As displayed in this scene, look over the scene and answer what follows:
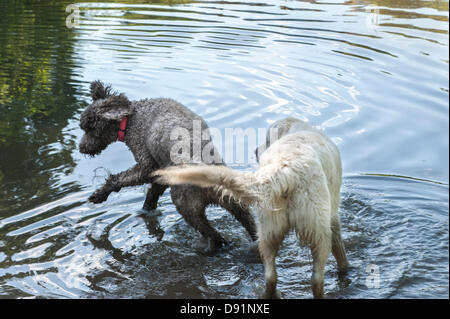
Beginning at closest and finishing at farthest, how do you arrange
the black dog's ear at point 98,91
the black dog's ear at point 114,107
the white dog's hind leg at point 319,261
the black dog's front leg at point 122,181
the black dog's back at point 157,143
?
1. the white dog's hind leg at point 319,261
2. the black dog's back at point 157,143
3. the black dog's front leg at point 122,181
4. the black dog's ear at point 114,107
5. the black dog's ear at point 98,91

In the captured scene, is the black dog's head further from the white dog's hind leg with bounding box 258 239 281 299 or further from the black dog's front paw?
the white dog's hind leg with bounding box 258 239 281 299

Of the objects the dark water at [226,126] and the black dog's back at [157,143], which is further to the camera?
the black dog's back at [157,143]

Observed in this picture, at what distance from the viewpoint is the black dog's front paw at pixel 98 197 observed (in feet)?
23.3

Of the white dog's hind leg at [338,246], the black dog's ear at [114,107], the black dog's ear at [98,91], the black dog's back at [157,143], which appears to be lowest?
the white dog's hind leg at [338,246]

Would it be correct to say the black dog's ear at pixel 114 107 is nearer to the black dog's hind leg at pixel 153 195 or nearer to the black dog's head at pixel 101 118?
the black dog's head at pixel 101 118

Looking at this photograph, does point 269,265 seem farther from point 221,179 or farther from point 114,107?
point 114,107

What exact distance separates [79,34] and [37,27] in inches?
73.4

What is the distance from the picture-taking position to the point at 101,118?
23.5ft

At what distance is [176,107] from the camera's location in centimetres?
675

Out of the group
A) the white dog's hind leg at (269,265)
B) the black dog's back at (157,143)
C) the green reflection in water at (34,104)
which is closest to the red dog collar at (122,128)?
the black dog's back at (157,143)

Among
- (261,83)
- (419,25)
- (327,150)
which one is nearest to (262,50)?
(261,83)

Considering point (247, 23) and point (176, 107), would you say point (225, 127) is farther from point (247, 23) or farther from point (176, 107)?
point (247, 23)

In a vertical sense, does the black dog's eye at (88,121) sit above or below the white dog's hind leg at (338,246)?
above

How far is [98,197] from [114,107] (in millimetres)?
1127
